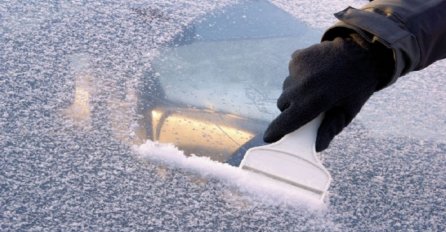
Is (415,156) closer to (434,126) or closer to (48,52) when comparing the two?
(434,126)

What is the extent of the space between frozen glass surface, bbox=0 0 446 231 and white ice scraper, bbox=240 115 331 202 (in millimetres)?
39

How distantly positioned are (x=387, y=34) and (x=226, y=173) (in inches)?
16.4

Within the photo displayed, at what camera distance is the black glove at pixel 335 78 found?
3.28 feet

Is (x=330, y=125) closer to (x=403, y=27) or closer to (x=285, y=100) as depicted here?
(x=285, y=100)

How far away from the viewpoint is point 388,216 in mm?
1204

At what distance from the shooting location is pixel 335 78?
3.27ft

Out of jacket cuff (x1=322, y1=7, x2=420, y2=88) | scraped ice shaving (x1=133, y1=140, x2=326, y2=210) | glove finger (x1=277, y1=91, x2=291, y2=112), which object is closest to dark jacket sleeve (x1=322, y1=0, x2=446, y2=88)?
jacket cuff (x1=322, y1=7, x2=420, y2=88)

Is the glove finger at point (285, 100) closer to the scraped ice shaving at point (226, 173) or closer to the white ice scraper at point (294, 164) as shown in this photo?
the white ice scraper at point (294, 164)

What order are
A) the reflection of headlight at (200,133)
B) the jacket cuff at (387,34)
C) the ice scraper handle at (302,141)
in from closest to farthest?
the jacket cuff at (387,34) < the ice scraper handle at (302,141) < the reflection of headlight at (200,133)

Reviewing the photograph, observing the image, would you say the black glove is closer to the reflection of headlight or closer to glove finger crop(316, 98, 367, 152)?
glove finger crop(316, 98, 367, 152)

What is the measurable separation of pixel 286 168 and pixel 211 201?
146 millimetres

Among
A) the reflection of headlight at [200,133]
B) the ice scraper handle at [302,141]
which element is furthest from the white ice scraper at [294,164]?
the reflection of headlight at [200,133]

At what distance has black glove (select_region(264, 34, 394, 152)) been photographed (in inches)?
39.4

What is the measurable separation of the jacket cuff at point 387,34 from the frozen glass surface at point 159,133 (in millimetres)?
326
